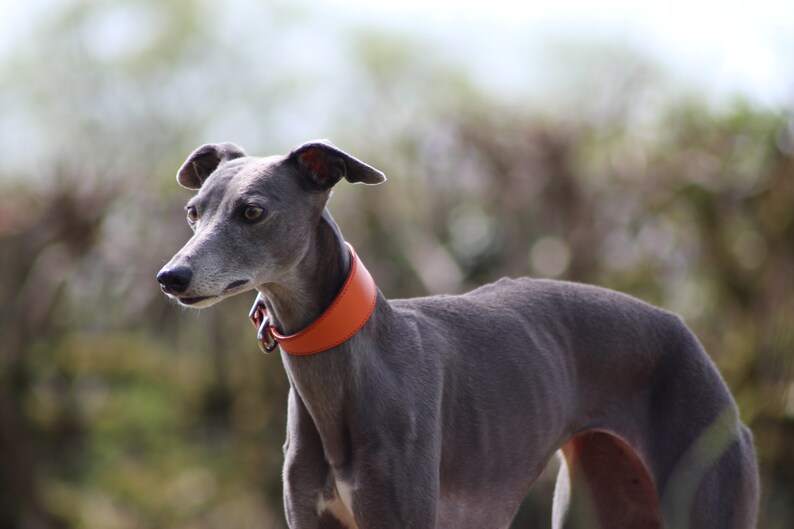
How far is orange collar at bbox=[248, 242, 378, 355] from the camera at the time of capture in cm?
421

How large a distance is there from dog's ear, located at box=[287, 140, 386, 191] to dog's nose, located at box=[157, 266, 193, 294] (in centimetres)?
64

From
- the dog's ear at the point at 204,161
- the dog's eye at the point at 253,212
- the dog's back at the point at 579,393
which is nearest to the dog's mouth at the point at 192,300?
the dog's eye at the point at 253,212

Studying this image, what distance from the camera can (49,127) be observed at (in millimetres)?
21203

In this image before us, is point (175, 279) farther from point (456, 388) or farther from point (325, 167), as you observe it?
point (456, 388)

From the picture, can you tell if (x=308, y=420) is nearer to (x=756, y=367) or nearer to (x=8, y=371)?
(x=756, y=367)

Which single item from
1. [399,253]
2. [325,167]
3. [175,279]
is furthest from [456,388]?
[399,253]

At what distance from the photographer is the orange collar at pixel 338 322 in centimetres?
421

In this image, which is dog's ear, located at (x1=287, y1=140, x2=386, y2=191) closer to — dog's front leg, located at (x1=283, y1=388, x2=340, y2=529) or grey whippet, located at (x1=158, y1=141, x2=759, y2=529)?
grey whippet, located at (x1=158, y1=141, x2=759, y2=529)

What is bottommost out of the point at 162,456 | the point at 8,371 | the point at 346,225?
the point at 162,456

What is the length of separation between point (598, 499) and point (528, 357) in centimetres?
86

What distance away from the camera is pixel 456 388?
4535 millimetres

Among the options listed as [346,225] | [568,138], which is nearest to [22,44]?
[346,225]

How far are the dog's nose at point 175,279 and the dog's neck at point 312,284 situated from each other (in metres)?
0.44

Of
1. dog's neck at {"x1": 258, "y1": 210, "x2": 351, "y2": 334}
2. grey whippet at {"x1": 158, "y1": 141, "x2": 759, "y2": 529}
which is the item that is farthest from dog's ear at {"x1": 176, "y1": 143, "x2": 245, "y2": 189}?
dog's neck at {"x1": 258, "y1": 210, "x2": 351, "y2": 334}
